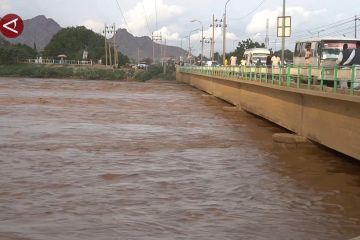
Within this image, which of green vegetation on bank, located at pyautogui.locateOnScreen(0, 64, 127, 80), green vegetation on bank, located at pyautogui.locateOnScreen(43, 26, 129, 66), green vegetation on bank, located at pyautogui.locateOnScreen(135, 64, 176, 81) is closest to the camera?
green vegetation on bank, located at pyautogui.locateOnScreen(135, 64, 176, 81)

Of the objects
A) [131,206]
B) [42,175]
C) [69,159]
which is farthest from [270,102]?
[131,206]

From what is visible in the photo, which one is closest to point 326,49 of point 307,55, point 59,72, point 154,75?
point 307,55

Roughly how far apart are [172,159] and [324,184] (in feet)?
14.1

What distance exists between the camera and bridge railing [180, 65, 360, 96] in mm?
13780

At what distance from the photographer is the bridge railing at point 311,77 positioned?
13.8 meters

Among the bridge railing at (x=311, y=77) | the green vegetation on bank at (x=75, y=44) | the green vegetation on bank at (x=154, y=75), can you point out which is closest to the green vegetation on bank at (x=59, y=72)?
the green vegetation on bank at (x=154, y=75)

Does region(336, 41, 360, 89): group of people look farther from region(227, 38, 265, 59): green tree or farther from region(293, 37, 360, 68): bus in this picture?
region(227, 38, 265, 59): green tree

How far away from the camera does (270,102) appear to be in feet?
77.3

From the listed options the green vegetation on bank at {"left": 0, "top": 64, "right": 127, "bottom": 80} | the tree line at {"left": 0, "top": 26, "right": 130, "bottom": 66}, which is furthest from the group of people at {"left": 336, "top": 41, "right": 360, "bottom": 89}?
the tree line at {"left": 0, "top": 26, "right": 130, "bottom": 66}

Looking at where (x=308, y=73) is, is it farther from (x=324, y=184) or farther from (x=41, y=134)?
(x=41, y=134)

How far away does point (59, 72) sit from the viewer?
357ft

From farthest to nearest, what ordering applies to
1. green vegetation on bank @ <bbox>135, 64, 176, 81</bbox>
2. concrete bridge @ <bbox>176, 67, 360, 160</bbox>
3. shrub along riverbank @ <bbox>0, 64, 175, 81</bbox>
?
shrub along riverbank @ <bbox>0, 64, 175, 81</bbox> → green vegetation on bank @ <bbox>135, 64, 176, 81</bbox> → concrete bridge @ <bbox>176, 67, 360, 160</bbox>

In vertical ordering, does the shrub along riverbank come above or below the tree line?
below

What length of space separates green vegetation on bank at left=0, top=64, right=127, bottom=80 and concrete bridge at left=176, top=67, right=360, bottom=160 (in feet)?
246
